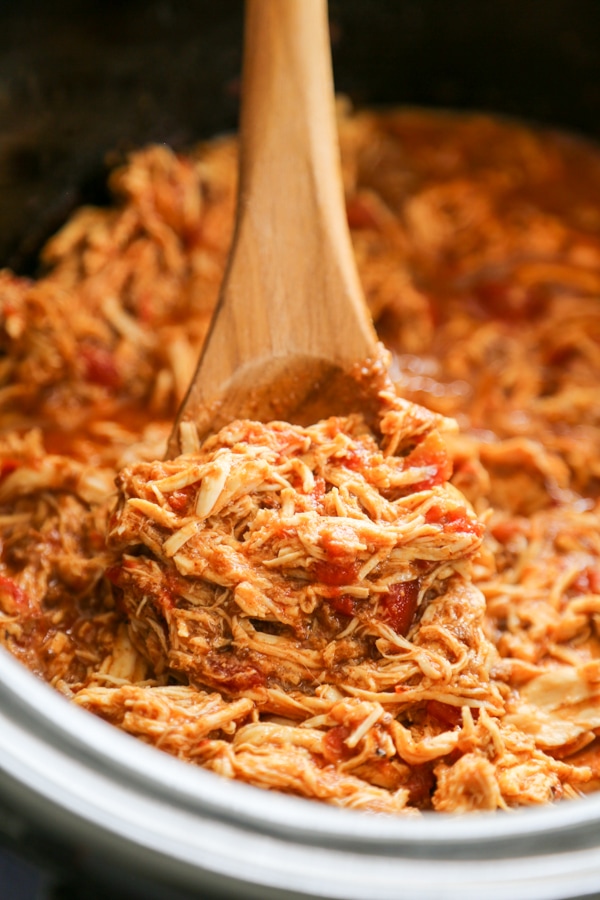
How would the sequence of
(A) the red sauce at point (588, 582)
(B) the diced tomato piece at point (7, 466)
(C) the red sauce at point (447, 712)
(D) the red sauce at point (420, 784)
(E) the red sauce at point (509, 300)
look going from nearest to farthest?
(D) the red sauce at point (420, 784) → (C) the red sauce at point (447, 712) → (A) the red sauce at point (588, 582) → (B) the diced tomato piece at point (7, 466) → (E) the red sauce at point (509, 300)

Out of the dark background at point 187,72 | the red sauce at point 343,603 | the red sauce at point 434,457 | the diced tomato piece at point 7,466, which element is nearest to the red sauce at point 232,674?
the red sauce at point 343,603

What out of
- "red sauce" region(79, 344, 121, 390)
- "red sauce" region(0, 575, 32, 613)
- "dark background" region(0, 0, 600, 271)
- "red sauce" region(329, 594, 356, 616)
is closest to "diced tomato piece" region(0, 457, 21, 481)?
"red sauce" region(0, 575, 32, 613)

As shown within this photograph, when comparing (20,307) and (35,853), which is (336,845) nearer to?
(35,853)

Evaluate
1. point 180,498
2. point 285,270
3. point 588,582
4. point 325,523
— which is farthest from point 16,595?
point 588,582

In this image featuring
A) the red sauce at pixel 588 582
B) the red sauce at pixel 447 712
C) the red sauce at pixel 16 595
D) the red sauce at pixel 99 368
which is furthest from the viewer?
the red sauce at pixel 99 368

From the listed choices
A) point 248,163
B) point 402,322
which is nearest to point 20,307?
point 248,163

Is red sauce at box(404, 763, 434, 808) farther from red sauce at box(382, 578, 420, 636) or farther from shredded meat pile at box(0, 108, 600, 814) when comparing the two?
red sauce at box(382, 578, 420, 636)

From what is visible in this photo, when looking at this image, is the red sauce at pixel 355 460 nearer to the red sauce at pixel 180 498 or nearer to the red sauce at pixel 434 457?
the red sauce at pixel 434 457
